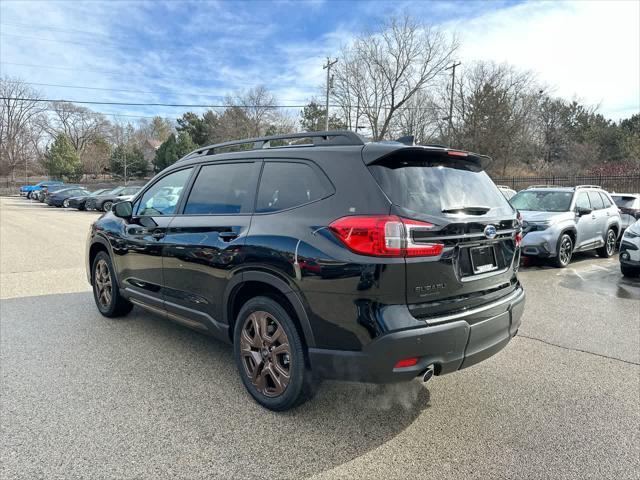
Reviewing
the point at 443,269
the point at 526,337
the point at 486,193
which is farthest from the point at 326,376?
the point at 526,337

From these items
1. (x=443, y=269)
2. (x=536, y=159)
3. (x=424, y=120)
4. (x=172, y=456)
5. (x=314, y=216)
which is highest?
(x=424, y=120)

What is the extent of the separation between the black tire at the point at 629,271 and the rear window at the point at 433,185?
5.79 m

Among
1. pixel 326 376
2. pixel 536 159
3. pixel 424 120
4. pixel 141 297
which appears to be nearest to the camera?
pixel 326 376

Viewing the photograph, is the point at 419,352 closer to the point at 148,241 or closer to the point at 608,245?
the point at 148,241

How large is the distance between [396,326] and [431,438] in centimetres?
88

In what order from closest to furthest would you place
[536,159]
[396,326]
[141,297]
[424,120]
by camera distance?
[396,326]
[141,297]
[424,120]
[536,159]

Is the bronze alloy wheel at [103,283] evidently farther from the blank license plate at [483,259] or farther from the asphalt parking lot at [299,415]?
the blank license plate at [483,259]

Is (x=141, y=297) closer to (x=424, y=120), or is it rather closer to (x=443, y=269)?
(x=443, y=269)

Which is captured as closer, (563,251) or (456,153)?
(456,153)

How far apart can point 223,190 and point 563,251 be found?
7.61 m

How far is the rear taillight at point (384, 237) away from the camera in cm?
245

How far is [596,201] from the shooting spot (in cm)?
980

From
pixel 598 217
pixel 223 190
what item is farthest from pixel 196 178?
pixel 598 217

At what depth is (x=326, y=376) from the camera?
8.71ft
